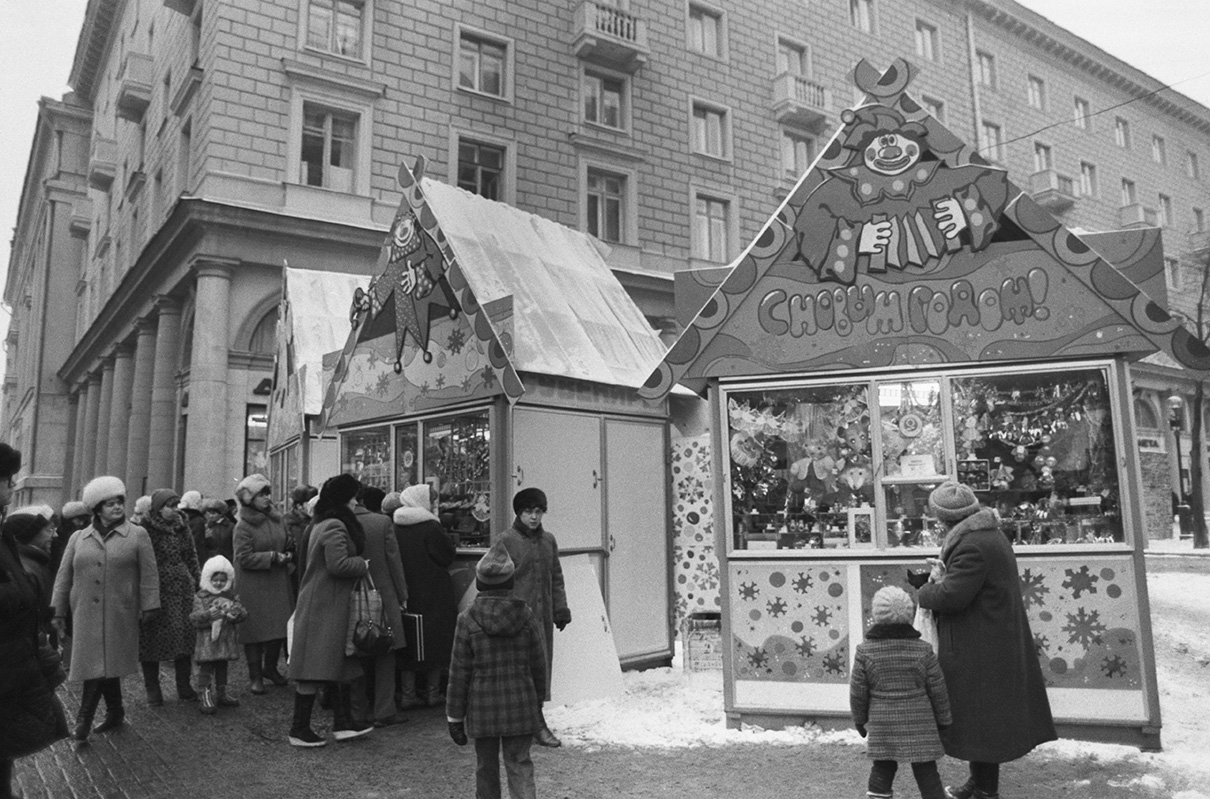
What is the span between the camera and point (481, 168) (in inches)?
935

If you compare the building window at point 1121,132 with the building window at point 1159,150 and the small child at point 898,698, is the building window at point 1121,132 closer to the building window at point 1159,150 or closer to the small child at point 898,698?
the building window at point 1159,150

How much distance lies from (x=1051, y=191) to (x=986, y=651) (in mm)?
38585

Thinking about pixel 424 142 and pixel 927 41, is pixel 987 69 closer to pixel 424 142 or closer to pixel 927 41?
pixel 927 41

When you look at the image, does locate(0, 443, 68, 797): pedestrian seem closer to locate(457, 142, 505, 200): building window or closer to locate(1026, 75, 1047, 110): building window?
locate(457, 142, 505, 200): building window

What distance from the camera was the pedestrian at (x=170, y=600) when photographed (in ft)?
24.5

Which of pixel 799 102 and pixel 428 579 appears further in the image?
pixel 799 102

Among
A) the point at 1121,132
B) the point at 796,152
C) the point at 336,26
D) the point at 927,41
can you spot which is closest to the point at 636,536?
the point at 336,26

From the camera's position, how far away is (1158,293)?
19.5 feet

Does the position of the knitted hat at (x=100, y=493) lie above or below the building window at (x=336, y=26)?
below

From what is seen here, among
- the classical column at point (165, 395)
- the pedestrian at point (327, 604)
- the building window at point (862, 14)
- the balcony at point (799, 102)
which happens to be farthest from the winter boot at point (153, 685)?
the building window at point (862, 14)

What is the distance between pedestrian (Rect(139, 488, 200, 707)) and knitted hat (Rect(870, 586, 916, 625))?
5830mm

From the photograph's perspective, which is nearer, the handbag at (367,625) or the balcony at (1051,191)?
the handbag at (367,625)

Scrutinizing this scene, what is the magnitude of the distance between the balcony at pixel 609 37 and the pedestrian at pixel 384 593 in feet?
71.3

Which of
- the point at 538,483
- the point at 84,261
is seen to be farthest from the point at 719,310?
the point at 84,261
